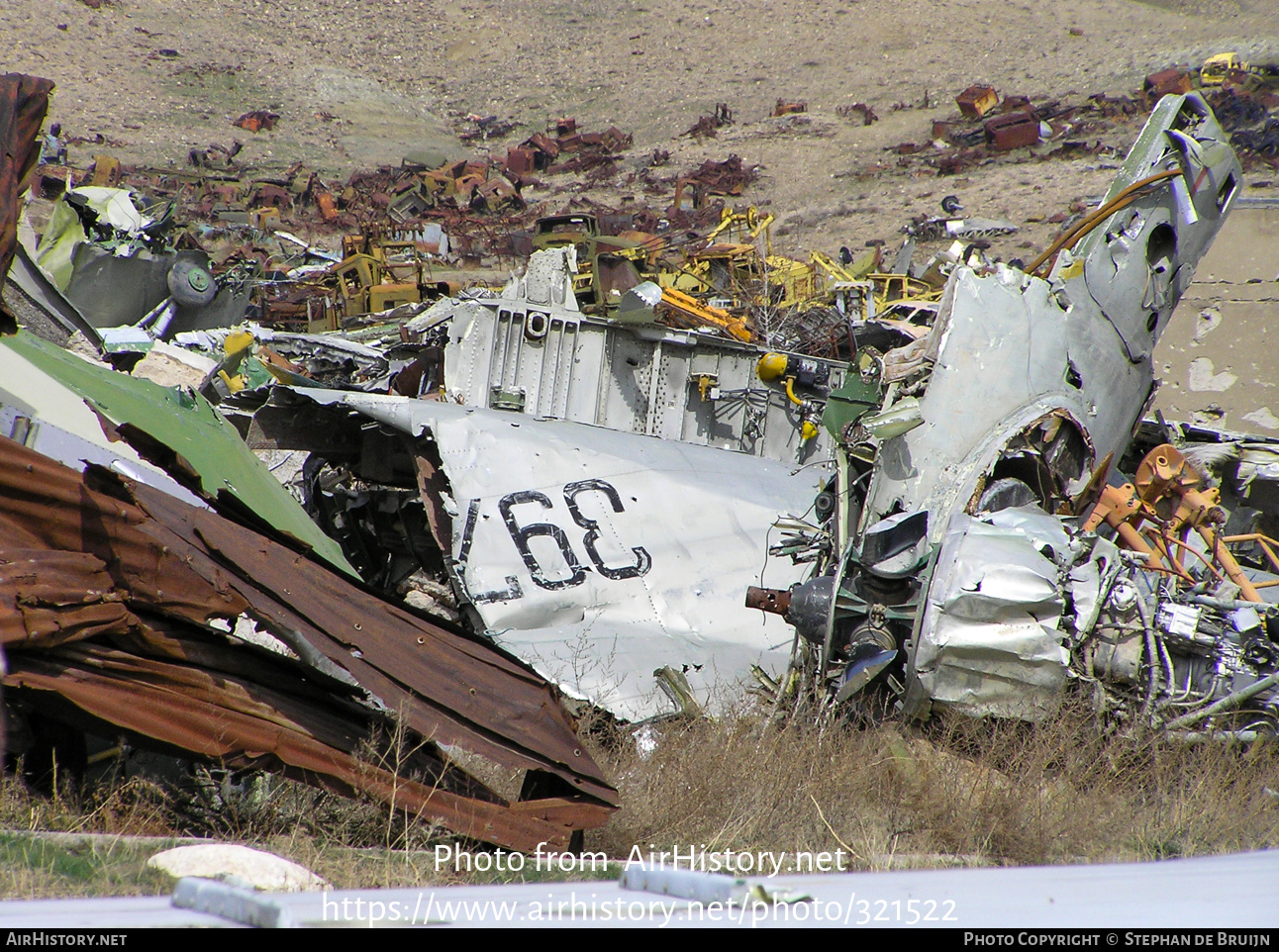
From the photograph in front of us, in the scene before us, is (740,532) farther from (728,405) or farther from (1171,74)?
(1171,74)

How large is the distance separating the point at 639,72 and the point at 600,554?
1435 inches

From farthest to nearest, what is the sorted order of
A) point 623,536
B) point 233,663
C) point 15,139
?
point 623,536
point 15,139
point 233,663

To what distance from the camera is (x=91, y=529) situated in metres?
3.09

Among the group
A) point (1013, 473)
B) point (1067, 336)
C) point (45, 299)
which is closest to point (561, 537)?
point (1013, 473)

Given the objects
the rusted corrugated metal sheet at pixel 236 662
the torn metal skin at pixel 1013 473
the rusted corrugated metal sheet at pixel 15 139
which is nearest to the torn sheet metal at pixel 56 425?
the rusted corrugated metal sheet at pixel 15 139

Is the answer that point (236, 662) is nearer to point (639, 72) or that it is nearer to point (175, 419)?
point (175, 419)

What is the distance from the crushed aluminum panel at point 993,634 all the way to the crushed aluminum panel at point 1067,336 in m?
0.60

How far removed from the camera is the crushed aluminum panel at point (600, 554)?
224 inches

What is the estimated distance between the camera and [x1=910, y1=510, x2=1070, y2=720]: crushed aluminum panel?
4113 mm

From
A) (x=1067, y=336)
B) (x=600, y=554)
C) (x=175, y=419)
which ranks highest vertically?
(x=1067, y=336)

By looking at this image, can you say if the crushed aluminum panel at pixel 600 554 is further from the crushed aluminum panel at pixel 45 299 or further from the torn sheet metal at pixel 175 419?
the crushed aluminum panel at pixel 45 299

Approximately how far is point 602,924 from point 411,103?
40.5m

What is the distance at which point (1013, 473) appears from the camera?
5285 millimetres
